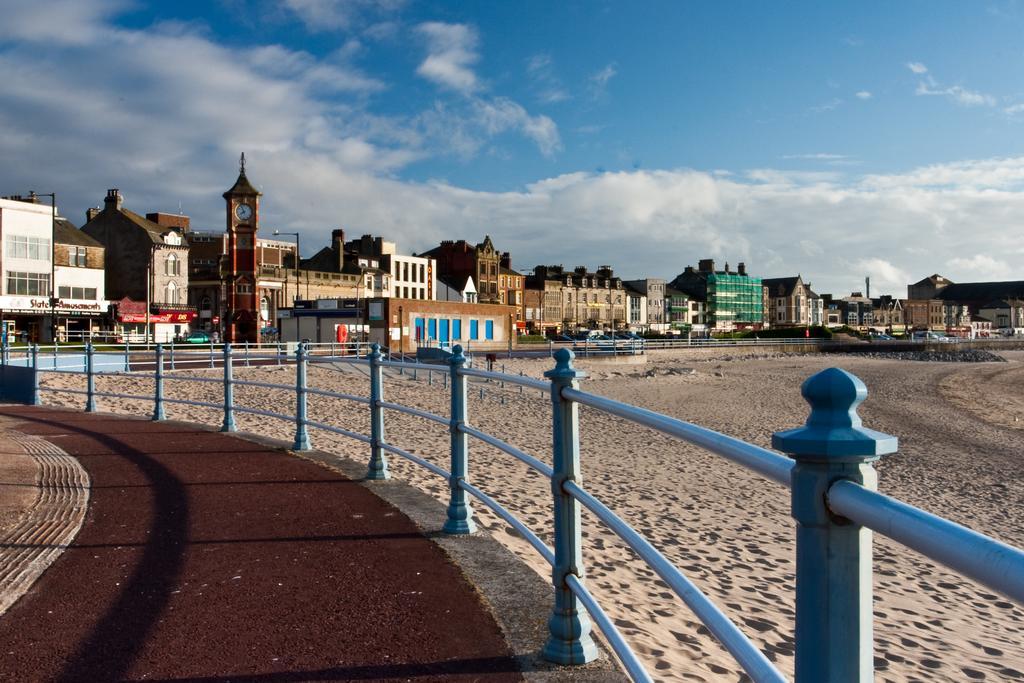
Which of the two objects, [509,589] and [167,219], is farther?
[167,219]

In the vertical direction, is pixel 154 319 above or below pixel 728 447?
above

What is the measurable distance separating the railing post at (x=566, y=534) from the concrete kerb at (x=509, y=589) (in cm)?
7

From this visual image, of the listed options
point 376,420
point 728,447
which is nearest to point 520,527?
point 728,447

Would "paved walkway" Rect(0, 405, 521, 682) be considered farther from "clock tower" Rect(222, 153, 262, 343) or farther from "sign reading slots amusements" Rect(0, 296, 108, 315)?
"sign reading slots amusements" Rect(0, 296, 108, 315)

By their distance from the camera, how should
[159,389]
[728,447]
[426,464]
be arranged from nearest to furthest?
[728,447], [426,464], [159,389]

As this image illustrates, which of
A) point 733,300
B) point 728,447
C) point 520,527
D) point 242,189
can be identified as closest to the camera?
point 728,447

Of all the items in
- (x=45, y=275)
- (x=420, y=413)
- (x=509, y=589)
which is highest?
(x=45, y=275)

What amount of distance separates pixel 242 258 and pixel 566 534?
161 feet

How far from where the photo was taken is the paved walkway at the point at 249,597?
353 centimetres

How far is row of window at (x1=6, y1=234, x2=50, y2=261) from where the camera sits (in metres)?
51.0

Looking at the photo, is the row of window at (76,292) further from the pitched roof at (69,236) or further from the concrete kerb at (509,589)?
the concrete kerb at (509,589)

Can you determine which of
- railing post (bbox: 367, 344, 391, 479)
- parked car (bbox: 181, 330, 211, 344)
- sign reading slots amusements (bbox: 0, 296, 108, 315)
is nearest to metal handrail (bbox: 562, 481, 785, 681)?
railing post (bbox: 367, 344, 391, 479)

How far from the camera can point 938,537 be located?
1164mm

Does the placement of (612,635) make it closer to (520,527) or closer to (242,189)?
(520,527)
